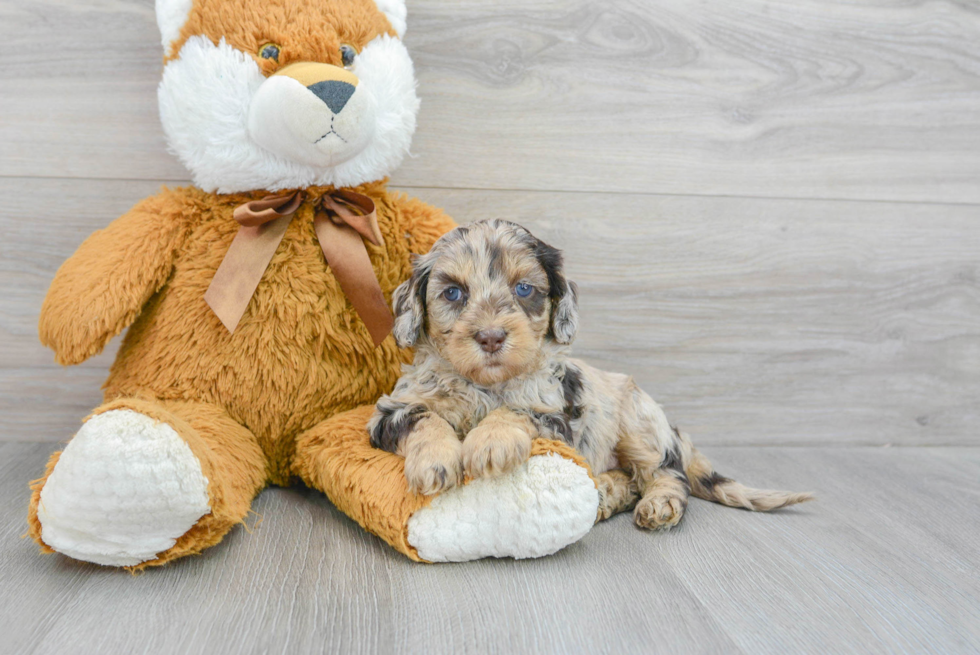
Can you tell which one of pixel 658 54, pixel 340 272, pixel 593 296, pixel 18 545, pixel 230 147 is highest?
pixel 658 54

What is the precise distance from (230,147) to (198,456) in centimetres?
78

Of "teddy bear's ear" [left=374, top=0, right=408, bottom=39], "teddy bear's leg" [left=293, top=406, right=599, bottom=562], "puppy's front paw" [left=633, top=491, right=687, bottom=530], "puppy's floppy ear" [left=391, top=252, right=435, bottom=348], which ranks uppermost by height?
"teddy bear's ear" [left=374, top=0, right=408, bottom=39]

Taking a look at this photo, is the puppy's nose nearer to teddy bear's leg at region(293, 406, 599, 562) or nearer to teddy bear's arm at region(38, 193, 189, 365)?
teddy bear's leg at region(293, 406, 599, 562)

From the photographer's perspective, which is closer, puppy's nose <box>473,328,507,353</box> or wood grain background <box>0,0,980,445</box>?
puppy's nose <box>473,328,507,353</box>

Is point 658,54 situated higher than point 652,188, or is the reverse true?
point 658,54

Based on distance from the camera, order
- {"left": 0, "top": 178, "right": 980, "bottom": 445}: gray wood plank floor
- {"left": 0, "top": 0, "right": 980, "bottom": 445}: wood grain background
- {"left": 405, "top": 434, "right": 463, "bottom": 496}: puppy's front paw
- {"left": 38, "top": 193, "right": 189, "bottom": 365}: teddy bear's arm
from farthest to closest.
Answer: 1. {"left": 0, "top": 178, "right": 980, "bottom": 445}: gray wood plank floor
2. {"left": 0, "top": 0, "right": 980, "bottom": 445}: wood grain background
3. {"left": 38, "top": 193, "right": 189, "bottom": 365}: teddy bear's arm
4. {"left": 405, "top": 434, "right": 463, "bottom": 496}: puppy's front paw

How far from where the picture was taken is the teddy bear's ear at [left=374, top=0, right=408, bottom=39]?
1.99 metres

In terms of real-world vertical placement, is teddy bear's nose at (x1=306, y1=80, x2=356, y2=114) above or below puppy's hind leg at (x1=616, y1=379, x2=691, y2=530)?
above

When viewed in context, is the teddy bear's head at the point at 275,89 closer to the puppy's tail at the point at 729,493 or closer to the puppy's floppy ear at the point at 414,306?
the puppy's floppy ear at the point at 414,306

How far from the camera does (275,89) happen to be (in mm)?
1708

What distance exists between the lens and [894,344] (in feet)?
8.94

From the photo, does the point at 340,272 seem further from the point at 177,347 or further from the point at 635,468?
the point at 635,468

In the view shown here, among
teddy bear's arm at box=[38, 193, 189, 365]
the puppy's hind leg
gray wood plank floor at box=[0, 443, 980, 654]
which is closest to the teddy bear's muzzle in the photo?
teddy bear's arm at box=[38, 193, 189, 365]

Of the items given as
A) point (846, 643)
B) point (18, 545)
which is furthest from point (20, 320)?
point (846, 643)
